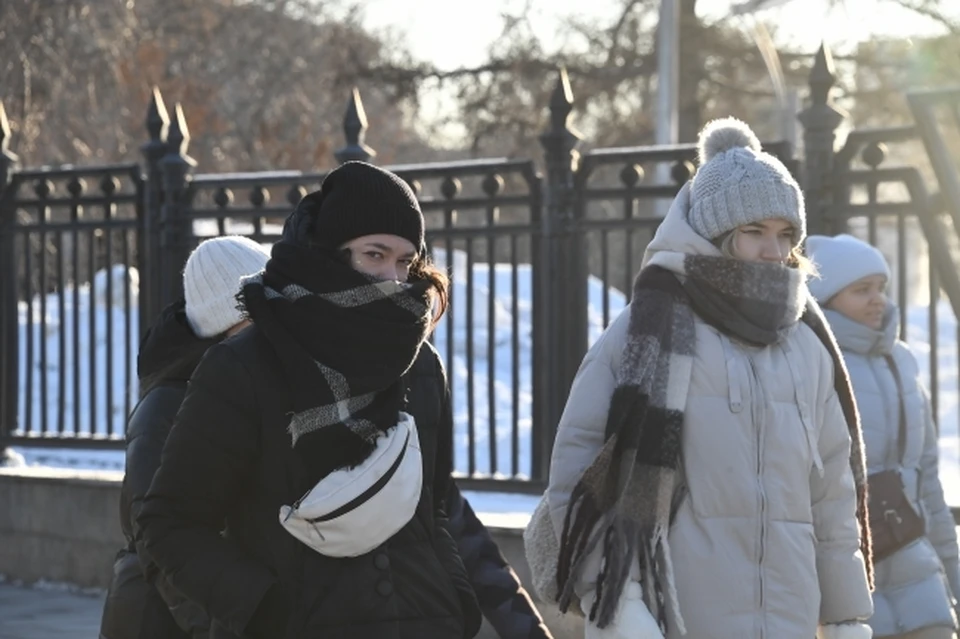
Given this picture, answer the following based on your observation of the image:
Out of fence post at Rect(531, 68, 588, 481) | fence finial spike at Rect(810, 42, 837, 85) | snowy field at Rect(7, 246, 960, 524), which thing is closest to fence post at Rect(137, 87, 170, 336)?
snowy field at Rect(7, 246, 960, 524)

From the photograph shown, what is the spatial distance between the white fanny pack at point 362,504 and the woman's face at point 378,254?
267 mm

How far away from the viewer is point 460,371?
14219 millimetres

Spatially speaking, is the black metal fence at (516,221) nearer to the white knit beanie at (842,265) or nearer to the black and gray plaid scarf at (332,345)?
the white knit beanie at (842,265)

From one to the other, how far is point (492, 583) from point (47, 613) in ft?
16.7

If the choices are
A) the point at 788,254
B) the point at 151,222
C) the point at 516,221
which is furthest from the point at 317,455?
the point at 151,222

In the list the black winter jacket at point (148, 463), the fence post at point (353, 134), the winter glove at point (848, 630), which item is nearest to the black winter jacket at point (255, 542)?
the black winter jacket at point (148, 463)

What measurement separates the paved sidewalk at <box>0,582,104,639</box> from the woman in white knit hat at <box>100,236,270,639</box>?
3.67 m

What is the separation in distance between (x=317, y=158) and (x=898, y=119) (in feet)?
35.7

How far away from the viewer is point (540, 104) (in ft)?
80.5

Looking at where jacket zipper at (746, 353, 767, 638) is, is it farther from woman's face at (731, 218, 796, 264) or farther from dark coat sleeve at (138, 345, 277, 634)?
dark coat sleeve at (138, 345, 277, 634)

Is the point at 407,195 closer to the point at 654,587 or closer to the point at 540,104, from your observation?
the point at 654,587

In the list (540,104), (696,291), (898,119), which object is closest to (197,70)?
(540,104)

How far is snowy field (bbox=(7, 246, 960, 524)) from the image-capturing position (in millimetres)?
8719

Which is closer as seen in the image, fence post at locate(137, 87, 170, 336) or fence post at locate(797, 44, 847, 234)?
fence post at locate(797, 44, 847, 234)
